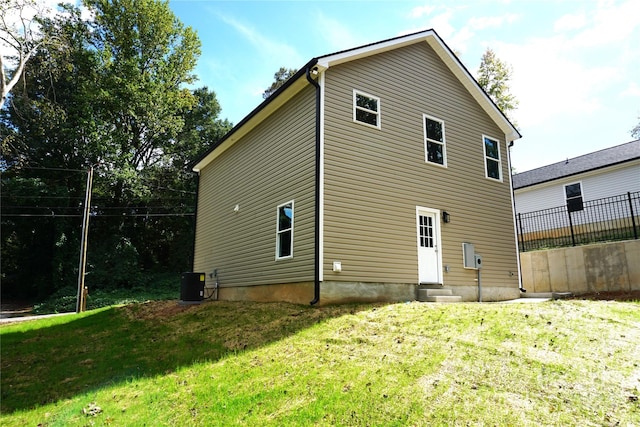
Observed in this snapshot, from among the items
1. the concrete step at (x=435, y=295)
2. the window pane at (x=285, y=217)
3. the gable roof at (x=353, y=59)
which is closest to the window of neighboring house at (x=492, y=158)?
the gable roof at (x=353, y=59)

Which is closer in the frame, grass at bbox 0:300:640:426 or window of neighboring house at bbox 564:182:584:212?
grass at bbox 0:300:640:426

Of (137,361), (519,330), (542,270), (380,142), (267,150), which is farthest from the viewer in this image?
(542,270)

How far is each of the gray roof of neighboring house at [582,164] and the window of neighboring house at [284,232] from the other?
15.2m

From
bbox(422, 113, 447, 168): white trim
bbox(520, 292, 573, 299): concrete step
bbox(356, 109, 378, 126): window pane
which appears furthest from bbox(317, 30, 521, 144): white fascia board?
bbox(520, 292, 573, 299): concrete step

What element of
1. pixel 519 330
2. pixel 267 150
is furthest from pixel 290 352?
pixel 267 150

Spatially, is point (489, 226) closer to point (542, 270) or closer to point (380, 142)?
point (542, 270)

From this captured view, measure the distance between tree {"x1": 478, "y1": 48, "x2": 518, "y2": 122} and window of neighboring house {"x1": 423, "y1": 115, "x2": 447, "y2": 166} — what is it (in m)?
16.3

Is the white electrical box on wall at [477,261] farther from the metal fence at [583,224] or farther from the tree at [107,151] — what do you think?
the tree at [107,151]

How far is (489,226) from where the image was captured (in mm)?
11852

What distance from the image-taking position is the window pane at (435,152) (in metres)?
11.2

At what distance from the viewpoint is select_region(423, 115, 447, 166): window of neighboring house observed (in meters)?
11.2

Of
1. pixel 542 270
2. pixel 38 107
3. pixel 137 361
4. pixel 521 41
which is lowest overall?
pixel 137 361

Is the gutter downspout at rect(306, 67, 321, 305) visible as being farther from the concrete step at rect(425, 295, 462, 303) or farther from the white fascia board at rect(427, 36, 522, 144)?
the white fascia board at rect(427, 36, 522, 144)

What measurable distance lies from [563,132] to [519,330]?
2066cm
